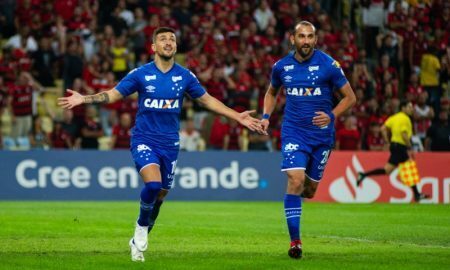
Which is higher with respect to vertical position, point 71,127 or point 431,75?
point 431,75

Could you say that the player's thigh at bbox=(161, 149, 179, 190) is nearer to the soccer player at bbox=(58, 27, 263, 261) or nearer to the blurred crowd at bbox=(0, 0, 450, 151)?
the soccer player at bbox=(58, 27, 263, 261)

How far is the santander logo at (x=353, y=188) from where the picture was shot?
89.7 feet

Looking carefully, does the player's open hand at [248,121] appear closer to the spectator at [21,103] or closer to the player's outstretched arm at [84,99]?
the player's outstretched arm at [84,99]

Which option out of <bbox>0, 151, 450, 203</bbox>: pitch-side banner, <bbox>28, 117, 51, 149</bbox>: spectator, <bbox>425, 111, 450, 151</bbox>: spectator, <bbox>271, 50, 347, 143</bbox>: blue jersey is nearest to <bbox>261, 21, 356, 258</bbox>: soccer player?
<bbox>271, 50, 347, 143</bbox>: blue jersey

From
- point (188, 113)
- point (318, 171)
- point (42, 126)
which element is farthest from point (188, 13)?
point (318, 171)

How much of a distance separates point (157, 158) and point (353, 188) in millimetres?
15418

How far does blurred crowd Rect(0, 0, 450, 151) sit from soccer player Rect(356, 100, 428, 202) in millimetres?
2397

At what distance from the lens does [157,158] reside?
12586 mm

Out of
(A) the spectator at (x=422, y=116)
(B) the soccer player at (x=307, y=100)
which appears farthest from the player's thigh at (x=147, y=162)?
(A) the spectator at (x=422, y=116)

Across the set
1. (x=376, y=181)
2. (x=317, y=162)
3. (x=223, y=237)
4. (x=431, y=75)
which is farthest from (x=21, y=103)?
(x=317, y=162)

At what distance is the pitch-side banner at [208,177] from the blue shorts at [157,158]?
45.1ft

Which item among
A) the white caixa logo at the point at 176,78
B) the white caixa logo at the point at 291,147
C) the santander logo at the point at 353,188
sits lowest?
the santander logo at the point at 353,188

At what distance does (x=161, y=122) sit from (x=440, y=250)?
3.92 metres

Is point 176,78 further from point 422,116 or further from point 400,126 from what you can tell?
point 422,116
